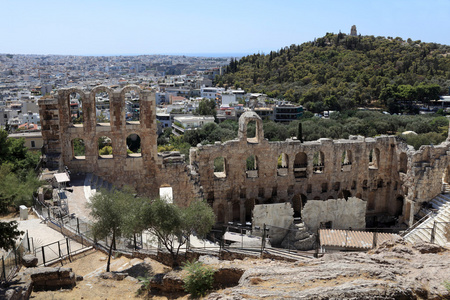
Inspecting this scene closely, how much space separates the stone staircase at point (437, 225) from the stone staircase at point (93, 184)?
58.8ft

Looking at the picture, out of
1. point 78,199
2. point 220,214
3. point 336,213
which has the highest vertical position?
point 78,199

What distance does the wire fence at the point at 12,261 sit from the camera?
13125 millimetres

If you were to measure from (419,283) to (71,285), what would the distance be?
11593 millimetres

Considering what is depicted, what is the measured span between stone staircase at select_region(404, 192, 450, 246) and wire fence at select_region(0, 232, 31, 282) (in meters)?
19.1

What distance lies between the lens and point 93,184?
23.7m

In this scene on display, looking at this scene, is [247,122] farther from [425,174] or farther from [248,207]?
[425,174]

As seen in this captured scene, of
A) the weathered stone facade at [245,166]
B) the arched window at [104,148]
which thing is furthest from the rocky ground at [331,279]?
the arched window at [104,148]

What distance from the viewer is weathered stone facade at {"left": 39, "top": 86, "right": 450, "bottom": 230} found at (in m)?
25.0

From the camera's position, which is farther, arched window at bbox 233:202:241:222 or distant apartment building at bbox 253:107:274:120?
distant apartment building at bbox 253:107:274:120

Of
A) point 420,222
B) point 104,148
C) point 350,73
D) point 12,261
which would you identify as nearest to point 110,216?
point 12,261

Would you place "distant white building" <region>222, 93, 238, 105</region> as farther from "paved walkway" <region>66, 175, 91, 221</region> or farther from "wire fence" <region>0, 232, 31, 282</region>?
"wire fence" <region>0, 232, 31, 282</region>

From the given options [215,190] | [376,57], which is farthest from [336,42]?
[215,190]

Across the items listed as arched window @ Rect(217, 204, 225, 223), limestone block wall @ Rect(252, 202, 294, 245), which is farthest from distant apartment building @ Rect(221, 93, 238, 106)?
limestone block wall @ Rect(252, 202, 294, 245)

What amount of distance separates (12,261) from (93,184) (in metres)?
9.62
